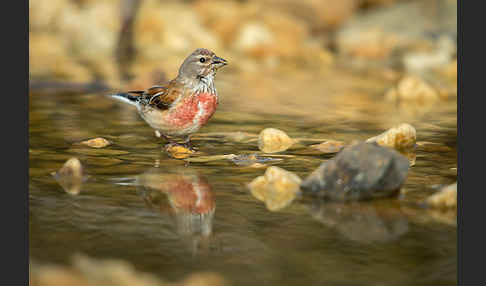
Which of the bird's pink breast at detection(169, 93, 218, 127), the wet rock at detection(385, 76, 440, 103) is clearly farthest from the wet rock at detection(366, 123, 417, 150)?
the wet rock at detection(385, 76, 440, 103)

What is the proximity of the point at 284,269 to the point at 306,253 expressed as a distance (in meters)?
0.30

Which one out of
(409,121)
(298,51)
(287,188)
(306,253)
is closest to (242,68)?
(298,51)

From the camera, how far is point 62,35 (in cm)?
1636

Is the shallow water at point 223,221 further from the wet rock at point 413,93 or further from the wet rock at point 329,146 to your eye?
the wet rock at point 413,93

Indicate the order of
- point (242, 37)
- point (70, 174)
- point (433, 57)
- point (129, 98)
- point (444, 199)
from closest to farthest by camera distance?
point (444, 199) → point (70, 174) → point (129, 98) → point (433, 57) → point (242, 37)

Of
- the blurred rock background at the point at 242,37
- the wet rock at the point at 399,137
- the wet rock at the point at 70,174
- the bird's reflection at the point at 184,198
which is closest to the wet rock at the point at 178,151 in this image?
the bird's reflection at the point at 184,198

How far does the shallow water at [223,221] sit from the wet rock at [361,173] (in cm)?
12

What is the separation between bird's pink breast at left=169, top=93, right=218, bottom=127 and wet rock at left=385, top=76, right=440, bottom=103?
4.86 metres

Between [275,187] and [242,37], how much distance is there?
1102cm

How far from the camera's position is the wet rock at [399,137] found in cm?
710

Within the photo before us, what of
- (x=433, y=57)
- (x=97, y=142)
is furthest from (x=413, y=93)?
(x=97, y=142)

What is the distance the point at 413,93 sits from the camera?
36.4 feet

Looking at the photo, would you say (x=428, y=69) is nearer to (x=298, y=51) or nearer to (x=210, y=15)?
(x=298, y=51)

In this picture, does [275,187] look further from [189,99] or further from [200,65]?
[200,65]
